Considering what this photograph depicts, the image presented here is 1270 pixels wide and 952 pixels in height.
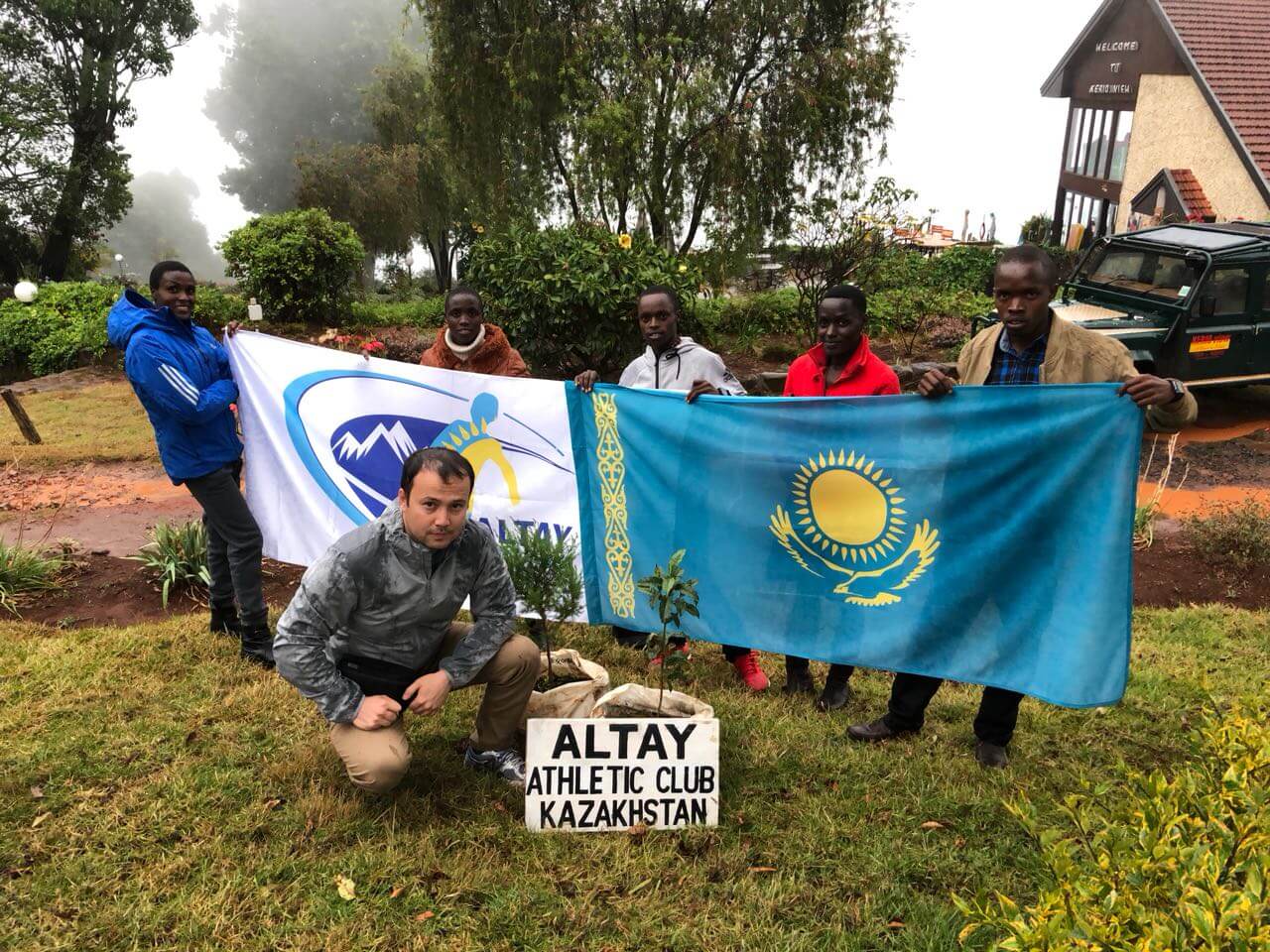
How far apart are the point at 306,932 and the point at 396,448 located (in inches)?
105

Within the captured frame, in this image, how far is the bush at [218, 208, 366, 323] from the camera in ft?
51.2

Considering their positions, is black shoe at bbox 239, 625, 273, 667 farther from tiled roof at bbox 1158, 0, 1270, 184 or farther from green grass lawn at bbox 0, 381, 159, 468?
tiled roof at bbox 1158, 0, 1270, 184

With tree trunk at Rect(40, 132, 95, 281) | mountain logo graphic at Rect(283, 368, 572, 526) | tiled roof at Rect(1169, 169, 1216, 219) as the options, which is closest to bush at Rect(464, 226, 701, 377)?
mountain logo graphic at Rect(283, 368, 572, 526)

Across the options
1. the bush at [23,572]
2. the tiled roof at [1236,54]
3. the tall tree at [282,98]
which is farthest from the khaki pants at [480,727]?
the tall tree at [282,98]

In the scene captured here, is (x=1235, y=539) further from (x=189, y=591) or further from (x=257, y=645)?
(x=189, y=591)

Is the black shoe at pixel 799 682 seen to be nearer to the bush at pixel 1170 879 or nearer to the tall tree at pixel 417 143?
the bush at pixel 1170 879

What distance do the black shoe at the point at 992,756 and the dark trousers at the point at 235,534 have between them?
11.9 ft

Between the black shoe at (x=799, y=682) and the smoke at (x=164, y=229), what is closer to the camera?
the black shoe at (x=799, y=682)

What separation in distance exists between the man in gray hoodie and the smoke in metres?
106

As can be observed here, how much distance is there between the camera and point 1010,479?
3.29 m

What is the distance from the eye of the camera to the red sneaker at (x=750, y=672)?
14.5 feet

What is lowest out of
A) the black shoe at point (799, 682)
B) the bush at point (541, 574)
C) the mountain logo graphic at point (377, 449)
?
the black shoe at point (799, 682)

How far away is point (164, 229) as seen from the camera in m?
117

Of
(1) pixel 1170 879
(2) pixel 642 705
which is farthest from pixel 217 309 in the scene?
(1) pixel 1170 879
